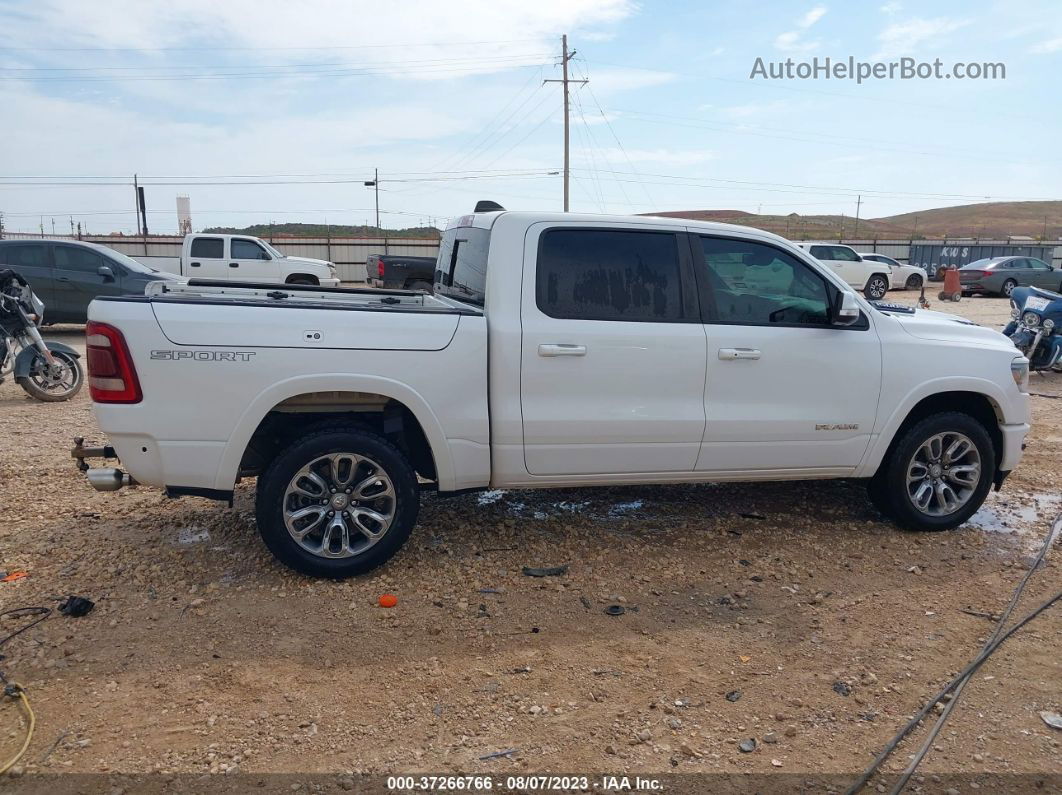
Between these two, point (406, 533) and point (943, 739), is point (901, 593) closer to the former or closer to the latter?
point (943, 739)

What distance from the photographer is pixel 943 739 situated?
2.92 m

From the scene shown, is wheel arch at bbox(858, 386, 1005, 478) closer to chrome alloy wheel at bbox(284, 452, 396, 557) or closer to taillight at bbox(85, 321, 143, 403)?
chrome alloy wheel at bbox(284, 452, 396, 557)

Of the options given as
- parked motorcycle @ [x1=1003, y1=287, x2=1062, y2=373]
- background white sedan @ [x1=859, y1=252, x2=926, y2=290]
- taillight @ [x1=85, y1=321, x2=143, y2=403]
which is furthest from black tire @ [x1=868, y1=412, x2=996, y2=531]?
background white sedan @ [x1=859, y1=252, x2=926, y2=290]

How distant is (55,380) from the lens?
842 cm

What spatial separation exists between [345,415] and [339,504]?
19.0 inches

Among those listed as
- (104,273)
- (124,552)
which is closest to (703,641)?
(124,552)

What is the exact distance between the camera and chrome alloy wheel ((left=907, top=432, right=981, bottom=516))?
495cm

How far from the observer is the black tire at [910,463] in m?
4.87

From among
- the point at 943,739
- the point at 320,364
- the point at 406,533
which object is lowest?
the point at 943,739

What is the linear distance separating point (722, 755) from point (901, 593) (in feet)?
6.18

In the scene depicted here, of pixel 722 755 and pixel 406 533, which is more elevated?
pixel 406 533

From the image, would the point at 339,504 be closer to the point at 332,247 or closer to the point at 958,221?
the point at 332,247

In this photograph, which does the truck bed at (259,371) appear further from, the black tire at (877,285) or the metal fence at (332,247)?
the metal fence at (332,247)

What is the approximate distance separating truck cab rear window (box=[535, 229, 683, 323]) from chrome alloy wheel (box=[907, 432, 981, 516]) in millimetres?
1962
